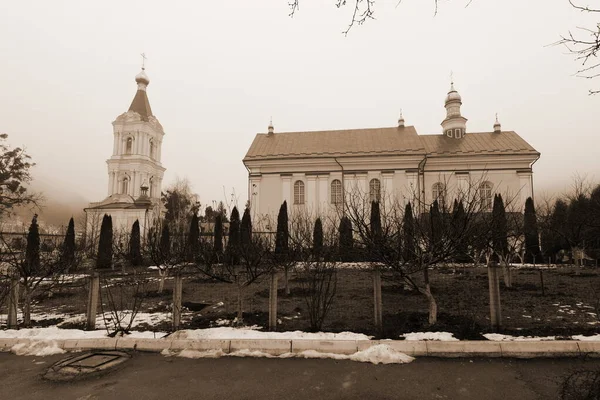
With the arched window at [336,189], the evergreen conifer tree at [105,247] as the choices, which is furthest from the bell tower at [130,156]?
the arched window at [336,189]

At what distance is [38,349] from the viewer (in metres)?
6.08

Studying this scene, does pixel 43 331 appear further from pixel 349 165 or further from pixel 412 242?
pixel 349 165

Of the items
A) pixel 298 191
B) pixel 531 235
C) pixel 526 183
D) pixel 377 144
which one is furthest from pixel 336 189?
pixel 531 235

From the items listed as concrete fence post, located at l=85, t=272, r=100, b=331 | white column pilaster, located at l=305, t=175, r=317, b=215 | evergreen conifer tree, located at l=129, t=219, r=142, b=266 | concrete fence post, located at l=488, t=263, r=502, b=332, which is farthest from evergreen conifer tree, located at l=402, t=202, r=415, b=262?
white column pilaster, located at l=305, t=175, r=317, b=215

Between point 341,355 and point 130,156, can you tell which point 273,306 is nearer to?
point 341,355

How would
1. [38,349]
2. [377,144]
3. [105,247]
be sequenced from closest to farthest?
[38,349]
[105,247]
[377,144]

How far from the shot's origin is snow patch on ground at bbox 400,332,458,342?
6.03m

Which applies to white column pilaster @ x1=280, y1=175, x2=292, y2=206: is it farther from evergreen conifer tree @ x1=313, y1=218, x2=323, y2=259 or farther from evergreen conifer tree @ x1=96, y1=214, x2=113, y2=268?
evergreen conifer tree @ x1=96, y1=214, x2=113, y2=268

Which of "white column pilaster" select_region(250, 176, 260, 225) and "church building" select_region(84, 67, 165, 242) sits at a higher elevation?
"church building" select_region(84, 67, 165, 242)

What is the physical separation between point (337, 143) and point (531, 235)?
78.1 ft

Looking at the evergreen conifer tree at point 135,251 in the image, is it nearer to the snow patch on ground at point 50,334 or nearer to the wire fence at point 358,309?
the wire fence at point 358,309

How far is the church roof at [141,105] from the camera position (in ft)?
183

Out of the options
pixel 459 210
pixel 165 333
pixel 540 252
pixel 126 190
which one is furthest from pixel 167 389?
pixel 126 190

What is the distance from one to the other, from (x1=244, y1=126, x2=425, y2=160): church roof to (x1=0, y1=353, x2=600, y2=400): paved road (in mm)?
33701
